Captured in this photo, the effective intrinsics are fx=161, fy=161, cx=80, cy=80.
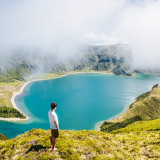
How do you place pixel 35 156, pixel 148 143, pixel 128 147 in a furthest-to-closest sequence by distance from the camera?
pixel 148 143
pixel 128 147
pixel 35 156

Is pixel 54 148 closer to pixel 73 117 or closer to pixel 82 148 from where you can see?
pixel 82 148

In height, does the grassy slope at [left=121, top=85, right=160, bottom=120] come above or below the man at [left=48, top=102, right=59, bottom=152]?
below

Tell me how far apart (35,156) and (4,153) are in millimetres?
4152

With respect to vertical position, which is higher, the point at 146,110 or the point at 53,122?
the point at 53,122

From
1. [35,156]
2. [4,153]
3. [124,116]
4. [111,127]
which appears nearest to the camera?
[35,156]

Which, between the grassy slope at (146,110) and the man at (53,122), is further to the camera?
the grassy slope at (146,110)

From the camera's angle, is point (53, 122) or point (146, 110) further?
point (146, 110)

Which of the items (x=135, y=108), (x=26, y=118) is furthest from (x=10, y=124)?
(x=135, y=108)

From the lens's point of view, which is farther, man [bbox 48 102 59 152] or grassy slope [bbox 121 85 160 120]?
grassy slope [bbox 121 85 160 120]

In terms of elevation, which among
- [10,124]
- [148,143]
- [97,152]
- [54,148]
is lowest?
[10,124]

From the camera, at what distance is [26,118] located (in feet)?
540

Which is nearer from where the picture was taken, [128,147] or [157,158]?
[157,158]

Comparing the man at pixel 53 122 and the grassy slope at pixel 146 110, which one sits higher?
the man at pixel 53 122

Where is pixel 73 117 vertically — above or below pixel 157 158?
below
